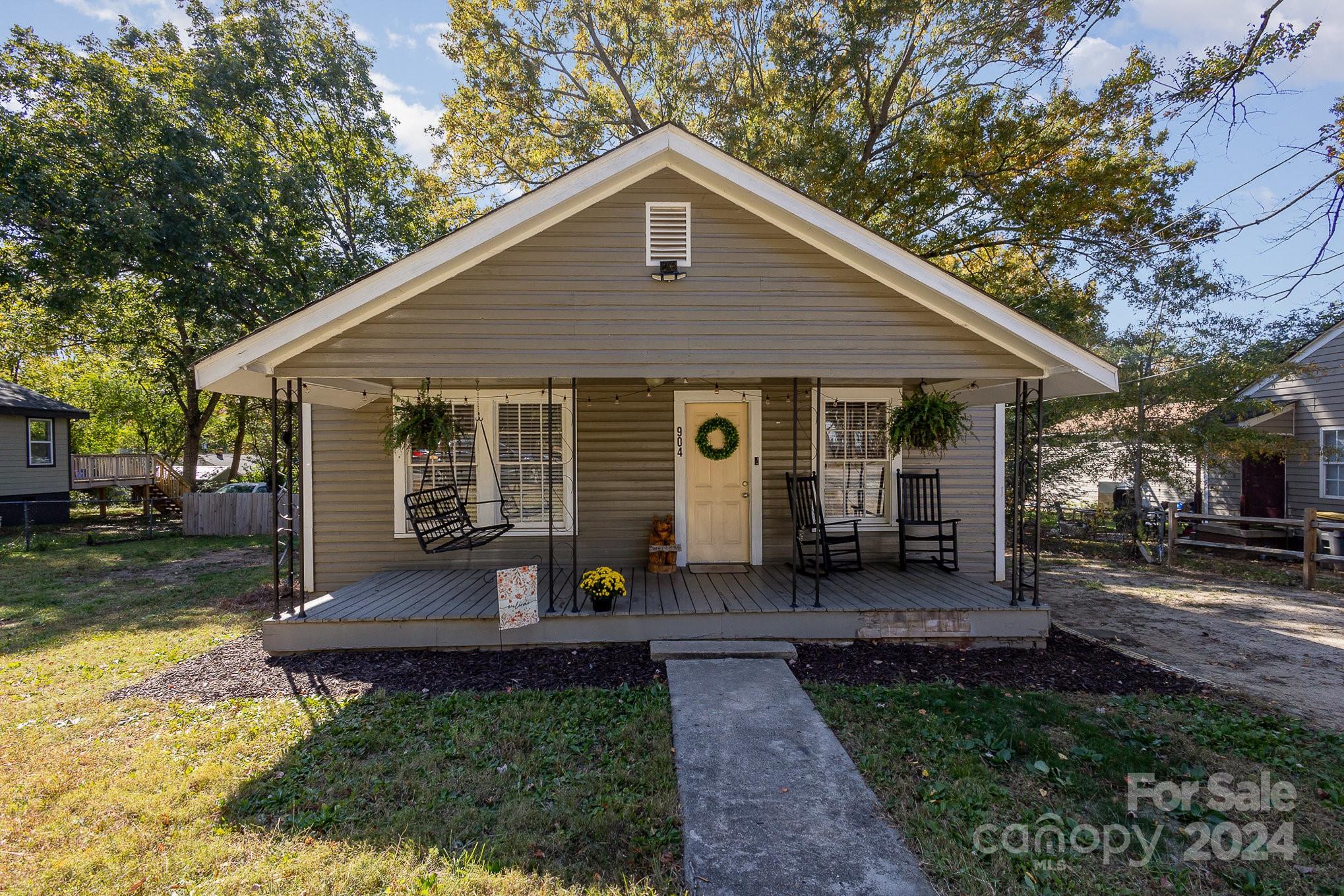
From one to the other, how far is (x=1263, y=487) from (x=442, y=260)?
17.3 metres

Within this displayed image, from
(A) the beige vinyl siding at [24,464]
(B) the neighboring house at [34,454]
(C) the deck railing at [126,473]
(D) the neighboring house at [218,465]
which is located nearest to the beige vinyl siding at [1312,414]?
(C) the deck railing at [126,473]

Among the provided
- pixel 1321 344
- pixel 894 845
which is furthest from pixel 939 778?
pixel 1321 344

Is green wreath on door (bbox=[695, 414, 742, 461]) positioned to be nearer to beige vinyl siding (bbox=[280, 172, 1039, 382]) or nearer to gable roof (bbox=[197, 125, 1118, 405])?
beige vinyl siding (bbox=[280, 172, 1039, 382])

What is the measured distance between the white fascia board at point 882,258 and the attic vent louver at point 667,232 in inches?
14.8

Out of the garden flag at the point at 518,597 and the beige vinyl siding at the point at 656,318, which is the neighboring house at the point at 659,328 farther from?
the garden flag at the point at 518,597

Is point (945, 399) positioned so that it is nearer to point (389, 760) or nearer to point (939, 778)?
point (939, 778)

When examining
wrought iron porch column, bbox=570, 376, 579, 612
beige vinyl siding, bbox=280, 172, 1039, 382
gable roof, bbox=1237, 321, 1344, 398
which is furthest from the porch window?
gable roof, bbox=1237, 321, 1344, 398

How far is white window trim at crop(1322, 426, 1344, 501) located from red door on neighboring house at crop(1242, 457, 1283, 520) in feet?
2.94

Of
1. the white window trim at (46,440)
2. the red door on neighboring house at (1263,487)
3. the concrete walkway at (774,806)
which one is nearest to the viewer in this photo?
the concrete walkway at (774,806)

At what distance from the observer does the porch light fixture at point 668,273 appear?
16.6 feet

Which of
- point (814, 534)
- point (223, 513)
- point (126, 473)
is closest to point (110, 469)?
point (126, 473)

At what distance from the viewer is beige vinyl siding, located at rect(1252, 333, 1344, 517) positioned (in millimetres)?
10945

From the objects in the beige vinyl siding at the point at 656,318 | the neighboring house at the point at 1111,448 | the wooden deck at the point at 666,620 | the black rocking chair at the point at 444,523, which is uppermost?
the beige vinyl siding at the point at 656,318

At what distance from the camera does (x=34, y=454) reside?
1544 centimetres
